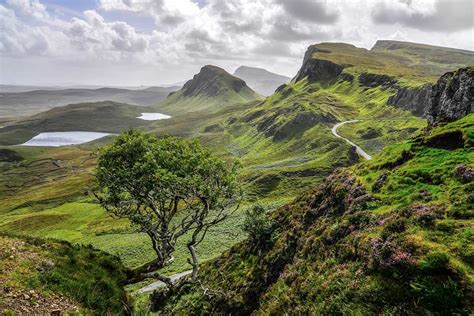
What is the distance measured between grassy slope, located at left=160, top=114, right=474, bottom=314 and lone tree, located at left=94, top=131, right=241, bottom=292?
7.28m

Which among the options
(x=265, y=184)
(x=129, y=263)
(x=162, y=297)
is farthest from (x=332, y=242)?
(x=265, y=184)

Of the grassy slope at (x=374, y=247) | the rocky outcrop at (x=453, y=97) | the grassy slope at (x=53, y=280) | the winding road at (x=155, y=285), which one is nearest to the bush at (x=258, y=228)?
the grassy slope at (x=374, y=247)

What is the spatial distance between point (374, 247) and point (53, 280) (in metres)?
20.2

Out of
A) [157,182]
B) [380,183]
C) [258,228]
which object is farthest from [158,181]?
[380,183]

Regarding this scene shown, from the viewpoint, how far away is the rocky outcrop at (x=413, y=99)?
16373 cm

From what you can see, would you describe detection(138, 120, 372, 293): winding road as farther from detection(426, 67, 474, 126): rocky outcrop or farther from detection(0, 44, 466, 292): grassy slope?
detection(426, 67, 474, 126): rocky outcrop

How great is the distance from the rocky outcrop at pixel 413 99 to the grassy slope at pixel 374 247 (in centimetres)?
14772

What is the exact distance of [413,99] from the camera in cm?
17212

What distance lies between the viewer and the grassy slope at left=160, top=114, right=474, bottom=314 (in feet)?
59.2

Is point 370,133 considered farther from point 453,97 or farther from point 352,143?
point 453,97

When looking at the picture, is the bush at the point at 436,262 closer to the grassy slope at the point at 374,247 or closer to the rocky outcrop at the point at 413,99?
the grassy slope at the point at 374,247

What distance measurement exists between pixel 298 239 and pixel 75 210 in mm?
135593

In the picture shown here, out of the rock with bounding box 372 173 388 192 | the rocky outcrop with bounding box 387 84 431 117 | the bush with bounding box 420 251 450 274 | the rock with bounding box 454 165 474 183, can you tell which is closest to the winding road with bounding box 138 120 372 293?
the rocky outcrop with bounding box 387 84 431 117

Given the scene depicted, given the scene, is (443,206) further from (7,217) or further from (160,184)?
(7,217)
